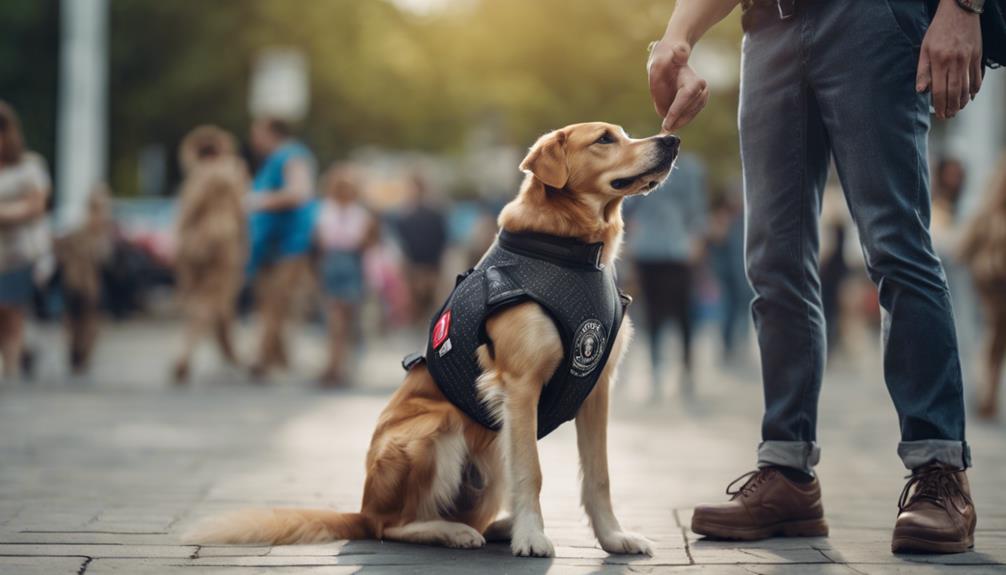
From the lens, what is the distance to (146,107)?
98.9 feet

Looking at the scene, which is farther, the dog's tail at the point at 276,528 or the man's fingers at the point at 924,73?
the dog's tail at the point at 276,528

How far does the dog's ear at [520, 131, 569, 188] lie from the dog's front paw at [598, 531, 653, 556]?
42.9 inches

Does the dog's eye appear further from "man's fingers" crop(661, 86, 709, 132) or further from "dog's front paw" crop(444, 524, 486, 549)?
"dog's front paw" crop(444, 524, 486, 549)

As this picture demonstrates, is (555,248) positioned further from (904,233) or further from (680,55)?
(904,233)

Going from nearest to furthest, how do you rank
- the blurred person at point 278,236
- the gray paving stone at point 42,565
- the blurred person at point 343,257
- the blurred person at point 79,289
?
the gray paving stone at point 42,565
the blurred person at point 278,236
the blurred person at point 343,257
the blurred person at point 79,289

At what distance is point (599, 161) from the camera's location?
4207 mm

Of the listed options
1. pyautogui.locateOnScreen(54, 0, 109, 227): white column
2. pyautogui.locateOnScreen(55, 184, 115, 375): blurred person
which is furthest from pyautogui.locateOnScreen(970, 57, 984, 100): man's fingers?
pyautogui.locateOnScreen(54, 0, 109, 227): white column

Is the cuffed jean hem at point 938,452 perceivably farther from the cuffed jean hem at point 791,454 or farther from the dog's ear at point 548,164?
the dog's ear at point 548,164

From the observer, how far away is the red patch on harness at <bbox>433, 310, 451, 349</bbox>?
400 cm

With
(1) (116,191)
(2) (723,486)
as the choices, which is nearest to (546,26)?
(1) (116,191)

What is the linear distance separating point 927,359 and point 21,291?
832 cm

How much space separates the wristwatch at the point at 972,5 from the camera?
3.63m

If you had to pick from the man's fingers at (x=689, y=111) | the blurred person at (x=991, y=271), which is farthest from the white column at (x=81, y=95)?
the man's fingers at (x=689, y=111)

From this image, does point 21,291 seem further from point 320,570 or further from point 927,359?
point 927,359
